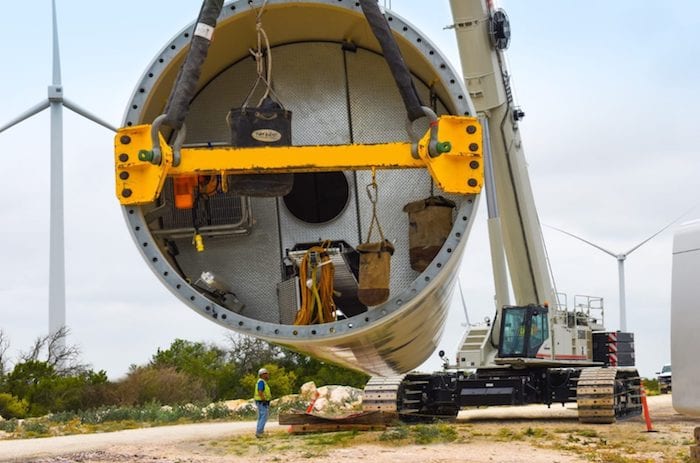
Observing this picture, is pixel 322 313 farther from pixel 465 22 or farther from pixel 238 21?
pixel 465 22

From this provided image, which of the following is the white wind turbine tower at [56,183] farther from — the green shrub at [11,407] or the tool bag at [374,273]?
the tool bag at [374,273]

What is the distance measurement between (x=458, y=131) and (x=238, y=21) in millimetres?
1898

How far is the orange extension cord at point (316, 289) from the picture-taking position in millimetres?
8445

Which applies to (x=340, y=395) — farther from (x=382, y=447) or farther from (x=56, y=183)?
(x=382, y=447)

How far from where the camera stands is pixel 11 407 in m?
25.4

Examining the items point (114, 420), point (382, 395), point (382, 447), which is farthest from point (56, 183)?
point (382, 447)

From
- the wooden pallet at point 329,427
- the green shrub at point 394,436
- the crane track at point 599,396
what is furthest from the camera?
the crane track at point 599,396

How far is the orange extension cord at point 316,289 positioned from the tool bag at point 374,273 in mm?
509

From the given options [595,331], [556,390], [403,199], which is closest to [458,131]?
[403,199]

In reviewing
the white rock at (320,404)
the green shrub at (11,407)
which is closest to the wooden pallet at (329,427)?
the white rock at (320,404)

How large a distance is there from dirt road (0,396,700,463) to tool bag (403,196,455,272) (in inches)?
83.1

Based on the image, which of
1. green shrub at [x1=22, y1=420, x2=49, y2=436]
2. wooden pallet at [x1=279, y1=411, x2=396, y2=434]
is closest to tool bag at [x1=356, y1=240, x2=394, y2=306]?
wooden pallet at [x1=279, y1=411, x2=396, y2=434]

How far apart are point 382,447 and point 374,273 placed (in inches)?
155

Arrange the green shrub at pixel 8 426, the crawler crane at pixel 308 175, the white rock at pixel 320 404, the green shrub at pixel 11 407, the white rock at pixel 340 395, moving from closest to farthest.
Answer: the crawler crane at pixel 308 175, the green shrub at pixel 8 426, the white rock at pixel 320 404, the green shrub at pixel 11 407, the white rock at pixel 340 395
